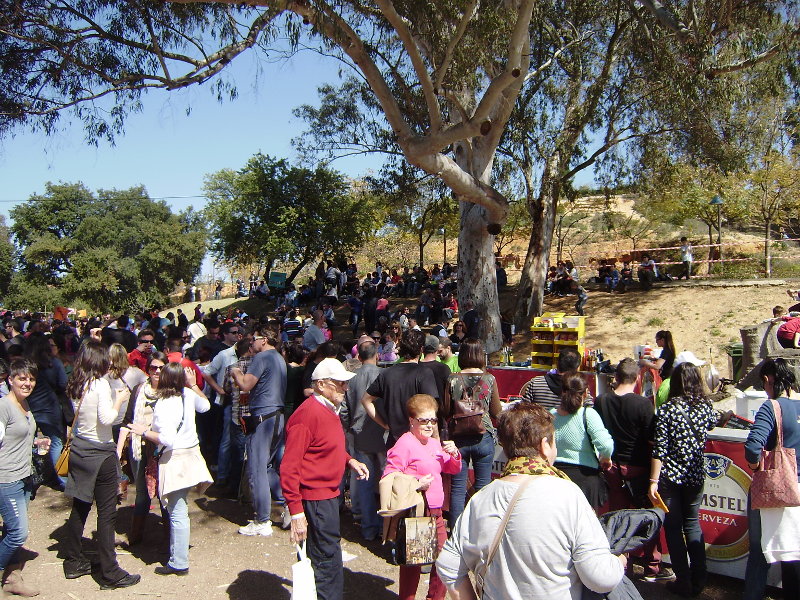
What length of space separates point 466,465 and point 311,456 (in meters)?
1.46

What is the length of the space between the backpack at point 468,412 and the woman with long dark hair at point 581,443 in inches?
23.6

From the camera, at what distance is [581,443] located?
4.55 metres

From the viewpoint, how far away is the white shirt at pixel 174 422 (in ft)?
16.9

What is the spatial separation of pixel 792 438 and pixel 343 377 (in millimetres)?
2772

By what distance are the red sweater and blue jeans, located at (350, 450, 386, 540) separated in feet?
5.66

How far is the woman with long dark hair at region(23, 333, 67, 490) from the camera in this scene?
7.15 metres

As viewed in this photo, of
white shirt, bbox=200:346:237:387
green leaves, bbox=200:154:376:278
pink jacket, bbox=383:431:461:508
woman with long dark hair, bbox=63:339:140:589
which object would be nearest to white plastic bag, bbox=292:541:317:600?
pink jacket, bbox=383:431:461:508

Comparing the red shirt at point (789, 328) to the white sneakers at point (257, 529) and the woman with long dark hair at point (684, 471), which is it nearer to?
the woman with long dark hair at point (684, 471)

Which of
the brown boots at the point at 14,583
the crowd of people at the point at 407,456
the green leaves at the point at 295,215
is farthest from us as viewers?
the green leaves at the point at 295,215

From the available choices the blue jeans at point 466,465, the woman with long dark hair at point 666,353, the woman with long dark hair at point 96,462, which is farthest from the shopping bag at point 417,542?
the woman with long dark hair at point 666,353

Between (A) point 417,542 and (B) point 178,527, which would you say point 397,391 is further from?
(B) point 178,527

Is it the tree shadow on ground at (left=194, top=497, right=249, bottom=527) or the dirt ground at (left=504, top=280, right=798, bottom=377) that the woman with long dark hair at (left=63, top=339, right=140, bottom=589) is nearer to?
the tree shadow on ground at (left=194, top=497, right=249, bottom=527)

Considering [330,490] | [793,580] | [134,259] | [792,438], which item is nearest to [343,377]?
[330,490]

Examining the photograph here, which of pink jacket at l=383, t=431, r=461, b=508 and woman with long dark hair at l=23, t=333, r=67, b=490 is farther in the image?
woman with long dark hair at l=23, t=333, r=67, b=490
